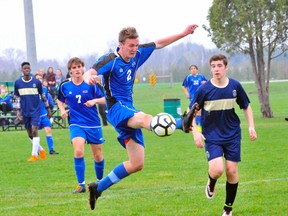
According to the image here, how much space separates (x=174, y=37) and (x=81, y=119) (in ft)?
8.20

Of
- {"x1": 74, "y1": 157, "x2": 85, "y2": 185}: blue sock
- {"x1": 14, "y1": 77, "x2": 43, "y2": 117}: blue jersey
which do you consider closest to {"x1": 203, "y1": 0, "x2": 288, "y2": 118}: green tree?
{"x1": 14, "y1": 77, "x2": 43, "y2": 117}: blue jersey

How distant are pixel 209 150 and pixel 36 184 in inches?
160

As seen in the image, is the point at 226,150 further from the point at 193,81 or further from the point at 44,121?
the point at 193,81

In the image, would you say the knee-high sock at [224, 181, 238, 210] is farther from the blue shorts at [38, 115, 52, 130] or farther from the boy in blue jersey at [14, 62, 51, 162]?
the blue shorts at [38, 115, 52, 130]

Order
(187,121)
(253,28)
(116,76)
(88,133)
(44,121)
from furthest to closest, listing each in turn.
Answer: (253,28) < (44,121) < (88,133) < (116,76) < (187,121)

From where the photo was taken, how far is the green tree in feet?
93.4

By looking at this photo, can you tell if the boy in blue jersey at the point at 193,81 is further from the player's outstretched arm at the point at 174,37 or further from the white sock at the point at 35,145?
the player's outstretched arm at the point at 174,37

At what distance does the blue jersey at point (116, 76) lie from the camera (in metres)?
7.20

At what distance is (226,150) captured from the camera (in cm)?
735

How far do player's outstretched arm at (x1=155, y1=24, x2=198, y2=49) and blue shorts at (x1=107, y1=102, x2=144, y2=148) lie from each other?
1.02 meters

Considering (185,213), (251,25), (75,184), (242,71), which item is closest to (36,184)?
(75,184)

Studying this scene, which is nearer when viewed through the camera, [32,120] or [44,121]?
[32,120]

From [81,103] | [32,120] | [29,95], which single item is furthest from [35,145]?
[81,103]

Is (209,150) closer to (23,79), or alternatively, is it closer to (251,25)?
(23,79)
